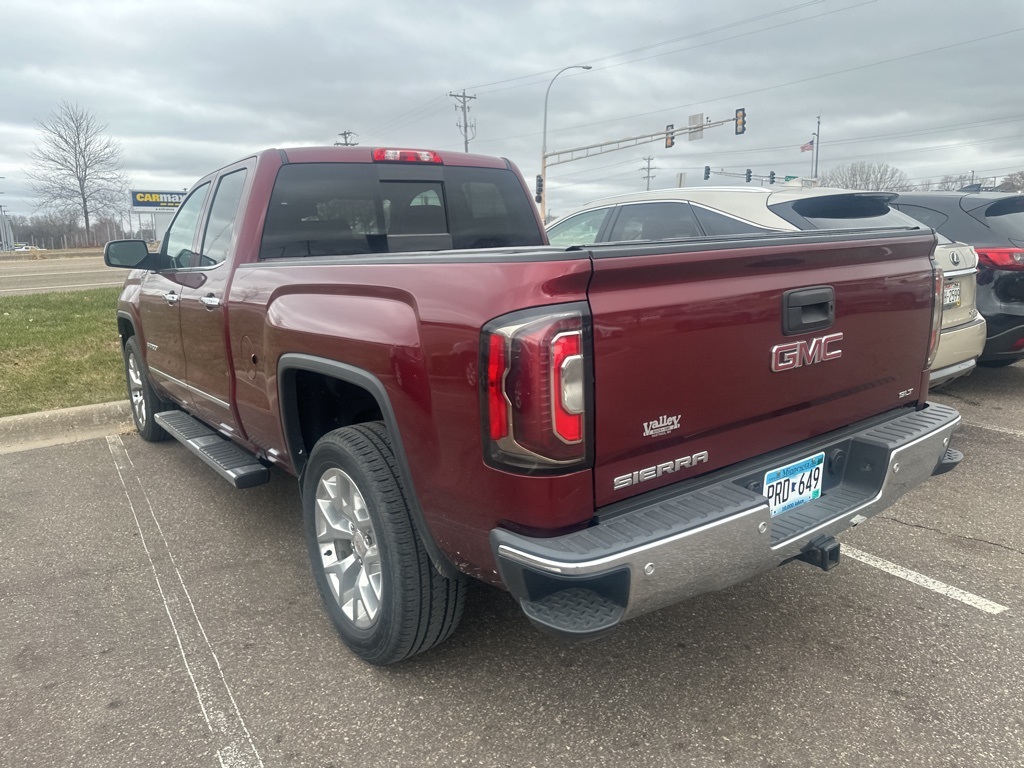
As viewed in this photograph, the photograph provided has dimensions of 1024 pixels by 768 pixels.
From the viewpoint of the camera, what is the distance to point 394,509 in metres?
2.43

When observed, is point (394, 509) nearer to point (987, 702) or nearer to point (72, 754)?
point (72, 754)

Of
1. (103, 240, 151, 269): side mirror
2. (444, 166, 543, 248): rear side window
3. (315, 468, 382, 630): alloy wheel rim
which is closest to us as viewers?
(315, 468, 382, 630): alloy wheel rim

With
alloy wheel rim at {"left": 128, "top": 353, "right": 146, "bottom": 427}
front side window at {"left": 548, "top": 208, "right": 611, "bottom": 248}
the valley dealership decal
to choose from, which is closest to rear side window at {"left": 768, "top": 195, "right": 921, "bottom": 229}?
front side window at {"left": 548, "top": 208, "right": 611, "bottom": 248}

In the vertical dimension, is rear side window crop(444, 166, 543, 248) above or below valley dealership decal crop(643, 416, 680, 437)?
above

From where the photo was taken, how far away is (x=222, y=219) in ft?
12.7

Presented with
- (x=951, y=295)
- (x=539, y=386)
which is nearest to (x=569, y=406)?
(x=539, y=386)

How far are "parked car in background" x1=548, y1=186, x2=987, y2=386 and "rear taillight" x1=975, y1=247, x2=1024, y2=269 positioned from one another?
13.7 inches

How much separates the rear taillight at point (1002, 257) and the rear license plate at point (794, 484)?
168 inches

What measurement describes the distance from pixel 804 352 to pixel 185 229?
371cm

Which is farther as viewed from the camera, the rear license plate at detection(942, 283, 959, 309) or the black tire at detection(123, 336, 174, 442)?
the black tire at detection(123, 336, 174, 442)

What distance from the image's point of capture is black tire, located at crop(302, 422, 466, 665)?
2.43 m

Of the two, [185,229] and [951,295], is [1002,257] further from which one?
[185,229]

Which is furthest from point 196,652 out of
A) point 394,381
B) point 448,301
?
point 448,301

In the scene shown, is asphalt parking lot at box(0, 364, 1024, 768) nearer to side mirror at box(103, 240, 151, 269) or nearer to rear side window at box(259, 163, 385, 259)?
rear side window at box(259, 163, 385, 259)
